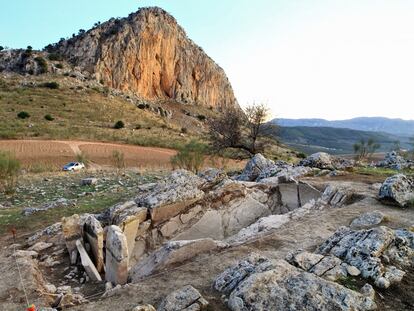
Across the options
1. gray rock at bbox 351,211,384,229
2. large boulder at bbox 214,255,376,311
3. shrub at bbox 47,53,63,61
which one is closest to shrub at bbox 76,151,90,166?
gray rock at bbox 351,211,384,229

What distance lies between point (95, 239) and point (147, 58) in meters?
87.8

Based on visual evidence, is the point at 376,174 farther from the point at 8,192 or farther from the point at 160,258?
the point at 8,192

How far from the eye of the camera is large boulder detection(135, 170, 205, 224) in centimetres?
1056

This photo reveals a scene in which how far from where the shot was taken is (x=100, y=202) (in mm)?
14008

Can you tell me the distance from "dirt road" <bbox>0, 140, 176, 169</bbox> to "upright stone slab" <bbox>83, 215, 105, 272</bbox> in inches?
752

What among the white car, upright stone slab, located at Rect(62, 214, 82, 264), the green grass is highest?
upright stone slab, located at Rect(62, 214, 82, 264)

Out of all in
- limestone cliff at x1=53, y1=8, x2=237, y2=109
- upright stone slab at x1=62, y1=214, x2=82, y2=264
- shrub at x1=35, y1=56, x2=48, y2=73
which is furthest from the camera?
limestone cliff at x1=53, y1=8, x2=237, y2=109

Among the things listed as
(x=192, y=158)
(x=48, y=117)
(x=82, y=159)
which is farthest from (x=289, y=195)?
(x=48, y=117)

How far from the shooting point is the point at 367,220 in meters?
9.34

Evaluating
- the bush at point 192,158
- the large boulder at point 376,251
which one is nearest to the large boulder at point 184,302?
the large boulder at point 376,251

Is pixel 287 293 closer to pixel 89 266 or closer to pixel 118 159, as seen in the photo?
pixel 89 266

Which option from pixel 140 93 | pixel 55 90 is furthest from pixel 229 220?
pixel 140 93

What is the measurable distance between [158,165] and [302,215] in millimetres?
21139

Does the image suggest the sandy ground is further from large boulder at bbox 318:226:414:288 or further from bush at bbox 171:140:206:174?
bush at bbox 171:140:206:174
